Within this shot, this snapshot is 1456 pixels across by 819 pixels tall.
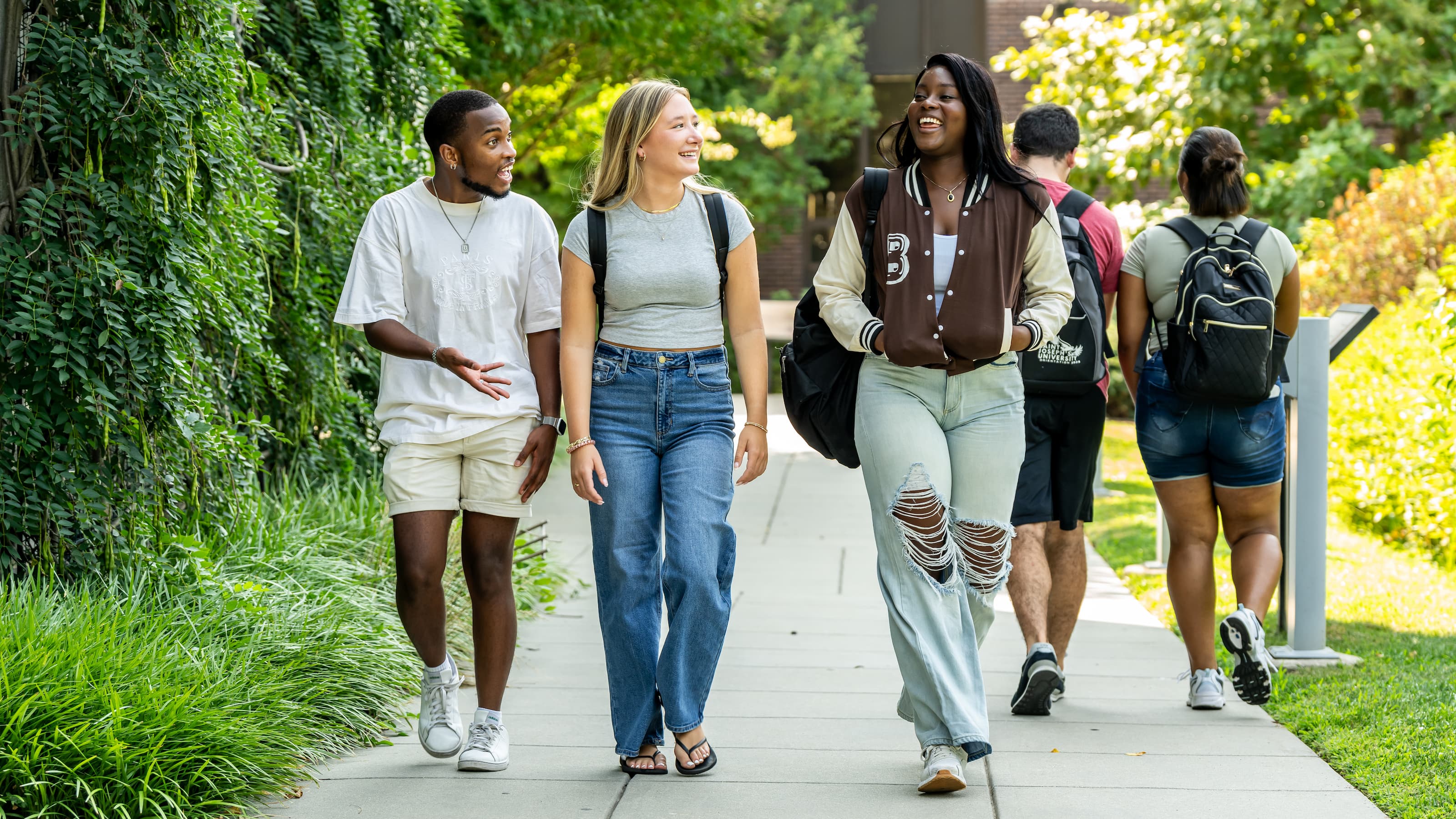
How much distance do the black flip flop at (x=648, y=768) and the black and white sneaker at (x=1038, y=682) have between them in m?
1.38

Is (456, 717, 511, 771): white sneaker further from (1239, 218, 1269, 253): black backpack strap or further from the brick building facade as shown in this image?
the brick building facade

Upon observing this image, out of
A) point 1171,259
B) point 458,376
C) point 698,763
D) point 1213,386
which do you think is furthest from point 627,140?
point 1213,386

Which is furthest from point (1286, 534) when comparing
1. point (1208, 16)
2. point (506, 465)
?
point (1208, 16)

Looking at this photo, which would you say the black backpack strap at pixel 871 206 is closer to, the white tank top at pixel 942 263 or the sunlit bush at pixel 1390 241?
the white tank top at pixel 942 263

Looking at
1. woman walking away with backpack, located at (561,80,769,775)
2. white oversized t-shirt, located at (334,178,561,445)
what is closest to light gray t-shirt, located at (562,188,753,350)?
woman walking away with backpack, located at (561,80,769,775)

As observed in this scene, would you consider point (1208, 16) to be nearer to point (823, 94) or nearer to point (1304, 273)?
point (1304, 273)

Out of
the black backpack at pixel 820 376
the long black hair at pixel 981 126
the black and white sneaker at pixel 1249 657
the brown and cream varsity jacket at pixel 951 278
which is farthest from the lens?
the black and white sneaker at pixel 1249 657

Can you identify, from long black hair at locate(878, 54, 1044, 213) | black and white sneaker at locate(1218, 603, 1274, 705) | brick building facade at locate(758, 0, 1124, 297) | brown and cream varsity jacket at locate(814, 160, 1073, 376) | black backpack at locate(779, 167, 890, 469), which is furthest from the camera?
brick building facade at locate(758, 0, 1124, 297)

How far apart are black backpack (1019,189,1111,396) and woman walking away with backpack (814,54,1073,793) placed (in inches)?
28.9

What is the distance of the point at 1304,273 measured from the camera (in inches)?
479

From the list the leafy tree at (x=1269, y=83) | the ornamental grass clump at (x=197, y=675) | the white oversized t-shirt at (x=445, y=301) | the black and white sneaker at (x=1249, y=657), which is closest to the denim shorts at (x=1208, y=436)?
the black and white sneaker at (x=1249, y=657)

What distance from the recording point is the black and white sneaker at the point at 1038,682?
194 inches

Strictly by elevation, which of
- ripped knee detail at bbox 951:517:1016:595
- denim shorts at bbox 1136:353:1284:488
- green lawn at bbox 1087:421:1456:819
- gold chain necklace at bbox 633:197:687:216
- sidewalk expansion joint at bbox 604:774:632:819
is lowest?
green lawn at bbox 1087:421:1456:819

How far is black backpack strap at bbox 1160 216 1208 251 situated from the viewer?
16.3 ft
